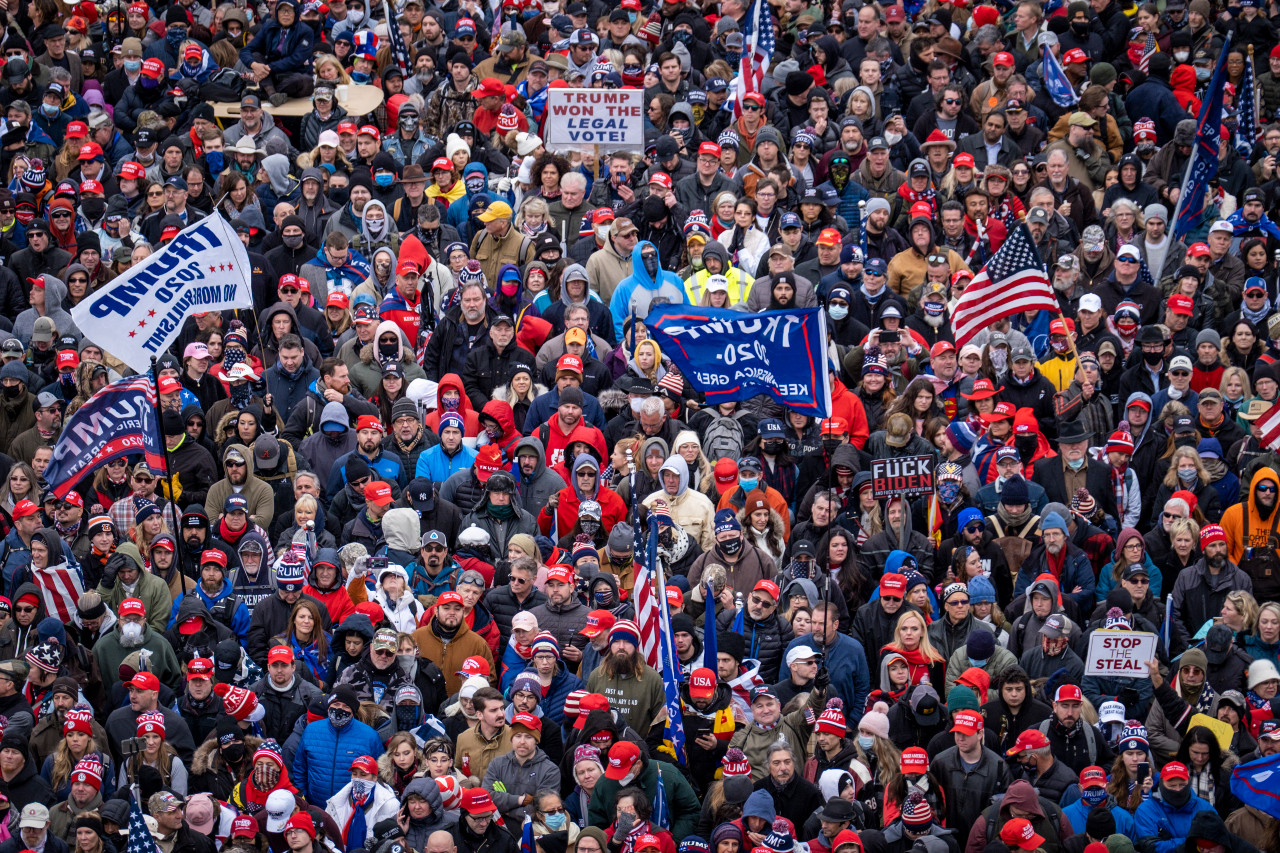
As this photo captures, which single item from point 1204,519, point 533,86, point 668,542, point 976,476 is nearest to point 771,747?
point 668,542

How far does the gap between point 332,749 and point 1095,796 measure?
5.28 meters

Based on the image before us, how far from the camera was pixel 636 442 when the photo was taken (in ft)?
57.9

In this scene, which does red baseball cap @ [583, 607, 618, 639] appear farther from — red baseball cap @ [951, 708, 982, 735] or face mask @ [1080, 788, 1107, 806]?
face mask @ [1080, 788, 1107, 806]

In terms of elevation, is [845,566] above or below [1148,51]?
below

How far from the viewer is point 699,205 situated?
21.1 meters

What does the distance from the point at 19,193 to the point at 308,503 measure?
6.88 metres

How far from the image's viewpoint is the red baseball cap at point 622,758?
1427 centimetres

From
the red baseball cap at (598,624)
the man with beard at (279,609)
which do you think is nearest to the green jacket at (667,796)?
the red baseball cap at (598,624)

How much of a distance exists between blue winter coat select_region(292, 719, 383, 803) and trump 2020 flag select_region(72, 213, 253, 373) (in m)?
4.01

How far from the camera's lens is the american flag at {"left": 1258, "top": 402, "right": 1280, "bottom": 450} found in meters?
17.3

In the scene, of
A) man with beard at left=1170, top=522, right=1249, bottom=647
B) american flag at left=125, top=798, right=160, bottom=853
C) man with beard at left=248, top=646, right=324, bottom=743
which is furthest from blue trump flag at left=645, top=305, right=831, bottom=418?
american flag at left=125, top=798, right=160, bottom=853

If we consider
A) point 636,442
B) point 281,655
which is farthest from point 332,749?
point 636,442

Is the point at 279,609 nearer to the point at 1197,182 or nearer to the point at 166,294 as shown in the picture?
the point at 166,294

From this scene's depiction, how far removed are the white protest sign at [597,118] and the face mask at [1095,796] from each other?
30.7 feet
